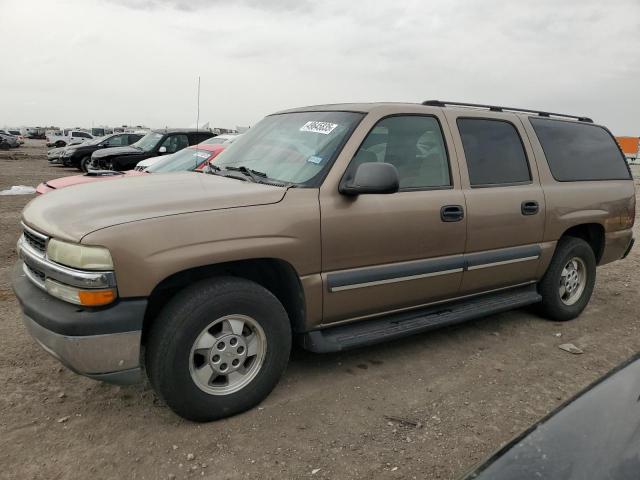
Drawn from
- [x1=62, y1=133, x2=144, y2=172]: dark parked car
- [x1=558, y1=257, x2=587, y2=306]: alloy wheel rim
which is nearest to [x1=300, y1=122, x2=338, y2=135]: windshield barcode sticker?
[x1=558, y1=257, x2=587, y2=306]: alloy wheel rim

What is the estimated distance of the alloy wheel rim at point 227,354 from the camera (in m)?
2.81

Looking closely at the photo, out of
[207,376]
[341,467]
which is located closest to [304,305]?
[207,376]

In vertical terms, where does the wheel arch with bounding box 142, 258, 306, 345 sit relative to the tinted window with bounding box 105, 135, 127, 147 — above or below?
below

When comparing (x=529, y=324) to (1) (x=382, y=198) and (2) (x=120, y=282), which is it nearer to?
(1) (x=382, y=198)

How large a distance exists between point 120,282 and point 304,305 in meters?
1.08

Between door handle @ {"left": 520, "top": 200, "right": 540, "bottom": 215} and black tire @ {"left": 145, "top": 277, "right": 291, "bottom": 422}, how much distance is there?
2203 mm

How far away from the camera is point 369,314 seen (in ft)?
11.3

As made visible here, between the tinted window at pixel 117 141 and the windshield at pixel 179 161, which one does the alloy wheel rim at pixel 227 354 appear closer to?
the windshield at pixel 179 161

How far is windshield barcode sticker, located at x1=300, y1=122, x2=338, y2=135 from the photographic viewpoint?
3461 mm

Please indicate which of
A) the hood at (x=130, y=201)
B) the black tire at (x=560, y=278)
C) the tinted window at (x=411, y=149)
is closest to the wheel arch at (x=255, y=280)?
the hood at (x=130, y=201)

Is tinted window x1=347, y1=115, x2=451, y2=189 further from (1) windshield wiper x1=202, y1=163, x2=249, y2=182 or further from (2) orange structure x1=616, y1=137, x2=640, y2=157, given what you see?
(2) orange structure x1=616, y1=137, x2=640, y2=157

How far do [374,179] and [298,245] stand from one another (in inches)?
22.9

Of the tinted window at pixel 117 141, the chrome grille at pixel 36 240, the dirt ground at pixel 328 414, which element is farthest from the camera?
the tinted window at pixel 117 141

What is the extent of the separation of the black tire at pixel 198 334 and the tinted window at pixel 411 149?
1148 mm
